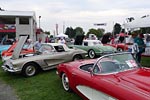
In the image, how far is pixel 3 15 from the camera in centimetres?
3725

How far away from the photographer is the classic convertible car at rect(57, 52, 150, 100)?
375 centimetres

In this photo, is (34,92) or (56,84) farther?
(56,84)

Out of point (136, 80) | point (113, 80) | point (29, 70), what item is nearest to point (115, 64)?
point (113, 80)

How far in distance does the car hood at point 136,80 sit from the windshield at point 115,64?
234 mm

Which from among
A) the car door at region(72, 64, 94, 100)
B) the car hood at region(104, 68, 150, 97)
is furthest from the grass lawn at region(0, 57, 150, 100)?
the car hood at region(104, 68, 150, 97)

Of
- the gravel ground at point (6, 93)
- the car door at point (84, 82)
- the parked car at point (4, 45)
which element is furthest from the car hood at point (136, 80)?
the parked car at point (4, 45)

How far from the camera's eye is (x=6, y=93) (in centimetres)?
698

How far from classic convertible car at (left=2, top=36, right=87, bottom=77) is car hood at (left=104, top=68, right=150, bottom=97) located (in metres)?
5.04

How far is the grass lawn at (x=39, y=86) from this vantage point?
6.36m

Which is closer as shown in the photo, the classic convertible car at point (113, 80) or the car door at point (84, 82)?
the classic convertible car at point (113, 80)

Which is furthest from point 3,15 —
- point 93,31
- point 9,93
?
point 93,31

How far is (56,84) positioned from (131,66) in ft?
10.8

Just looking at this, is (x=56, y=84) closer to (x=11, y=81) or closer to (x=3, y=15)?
(x=11, y=81)

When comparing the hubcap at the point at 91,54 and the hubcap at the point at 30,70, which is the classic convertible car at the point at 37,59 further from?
the hubcap at the point at 91,54
